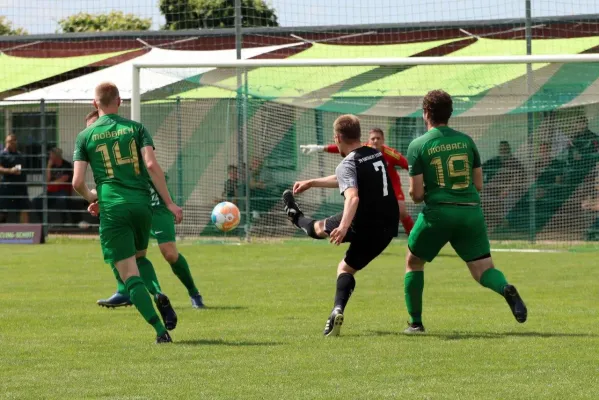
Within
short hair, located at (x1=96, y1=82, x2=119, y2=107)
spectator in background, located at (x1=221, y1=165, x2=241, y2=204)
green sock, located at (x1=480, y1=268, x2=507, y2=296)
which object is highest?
short hair, located at (x1=96, y1=82, x2=119, y2=107)

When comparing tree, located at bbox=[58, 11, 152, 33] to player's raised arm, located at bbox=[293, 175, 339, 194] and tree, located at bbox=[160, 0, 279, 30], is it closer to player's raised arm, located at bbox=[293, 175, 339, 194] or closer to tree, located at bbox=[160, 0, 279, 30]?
tree, located at bbox=[160, 0, 279, 30]

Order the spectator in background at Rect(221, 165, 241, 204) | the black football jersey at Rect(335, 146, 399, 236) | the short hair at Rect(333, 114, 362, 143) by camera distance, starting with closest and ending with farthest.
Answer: the black football jersey at Rect(335, 146, 399, 236)
the short hair at Rect(333, 114, 362, 143)
the spectator in background at Rect(221, 165, 241, 204)

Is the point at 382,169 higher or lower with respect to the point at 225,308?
higher

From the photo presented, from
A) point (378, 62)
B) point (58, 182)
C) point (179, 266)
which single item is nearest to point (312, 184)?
point (179, 266)

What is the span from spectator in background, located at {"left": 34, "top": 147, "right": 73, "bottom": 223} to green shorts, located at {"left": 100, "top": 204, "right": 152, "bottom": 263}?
13994 mm

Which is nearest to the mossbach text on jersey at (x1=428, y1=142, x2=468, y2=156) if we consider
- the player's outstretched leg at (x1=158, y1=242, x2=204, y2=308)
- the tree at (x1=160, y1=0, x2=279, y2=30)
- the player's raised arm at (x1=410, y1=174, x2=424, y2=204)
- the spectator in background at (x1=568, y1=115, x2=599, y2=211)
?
the player's raised arm at (x1=410, y1=174, x2=424, y2=204)

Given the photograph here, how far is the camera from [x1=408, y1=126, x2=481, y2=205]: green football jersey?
355 inches

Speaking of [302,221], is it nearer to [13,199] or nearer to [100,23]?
[13,199]

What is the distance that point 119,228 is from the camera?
8.73 metres

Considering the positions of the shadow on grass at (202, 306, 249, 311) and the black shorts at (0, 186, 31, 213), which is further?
the black shorts at (0, 186, 31, 213)

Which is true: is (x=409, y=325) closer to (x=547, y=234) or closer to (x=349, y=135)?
(x=349, y=135)

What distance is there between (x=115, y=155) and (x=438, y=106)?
2500mm

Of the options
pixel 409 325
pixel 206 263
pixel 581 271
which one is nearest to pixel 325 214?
pixel 206 263

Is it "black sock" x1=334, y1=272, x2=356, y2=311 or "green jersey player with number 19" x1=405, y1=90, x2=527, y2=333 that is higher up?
"green jersey player with number 19" x1=405, y1=90, x2=527, y2=333
